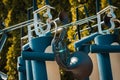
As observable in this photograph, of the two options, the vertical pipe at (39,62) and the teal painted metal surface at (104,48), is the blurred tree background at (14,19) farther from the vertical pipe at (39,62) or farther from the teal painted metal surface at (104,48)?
the teal painted metal surface at (104,48)

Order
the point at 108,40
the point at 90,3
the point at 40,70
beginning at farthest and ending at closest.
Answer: the point at 90,3, the point at 108,40, the point at 40,70

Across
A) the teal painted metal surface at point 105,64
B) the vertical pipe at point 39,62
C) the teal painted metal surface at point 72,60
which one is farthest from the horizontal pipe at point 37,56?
the teal painted metal surface at point 72,60

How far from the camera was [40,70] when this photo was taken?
6629 millimetres

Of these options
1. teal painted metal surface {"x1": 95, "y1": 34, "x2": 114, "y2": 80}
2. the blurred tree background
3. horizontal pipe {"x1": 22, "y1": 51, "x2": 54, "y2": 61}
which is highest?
the blurred tree background

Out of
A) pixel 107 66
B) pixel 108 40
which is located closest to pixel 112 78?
pixel 107 66

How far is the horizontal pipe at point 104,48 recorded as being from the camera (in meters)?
6.56

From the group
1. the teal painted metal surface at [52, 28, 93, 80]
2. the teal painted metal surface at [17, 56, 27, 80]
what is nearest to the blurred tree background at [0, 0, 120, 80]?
the teal painted metal surface at [17, 56, 27, 80]

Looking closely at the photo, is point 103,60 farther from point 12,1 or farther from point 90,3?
point 12,1

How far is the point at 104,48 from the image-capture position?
6645 millimetres

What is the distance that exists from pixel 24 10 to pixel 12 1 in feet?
1.97

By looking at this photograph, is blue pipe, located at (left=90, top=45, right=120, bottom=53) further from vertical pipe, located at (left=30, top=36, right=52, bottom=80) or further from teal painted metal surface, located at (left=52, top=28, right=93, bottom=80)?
teal painted metal surface, located at (left=52, top=28, right=93, bottom=80)

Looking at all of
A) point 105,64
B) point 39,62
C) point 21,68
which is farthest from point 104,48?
point 21,68

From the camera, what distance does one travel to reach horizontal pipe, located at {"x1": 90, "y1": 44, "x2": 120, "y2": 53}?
656cm

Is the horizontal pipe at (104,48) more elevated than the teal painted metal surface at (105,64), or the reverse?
the horizontal pipe at (104,48)
